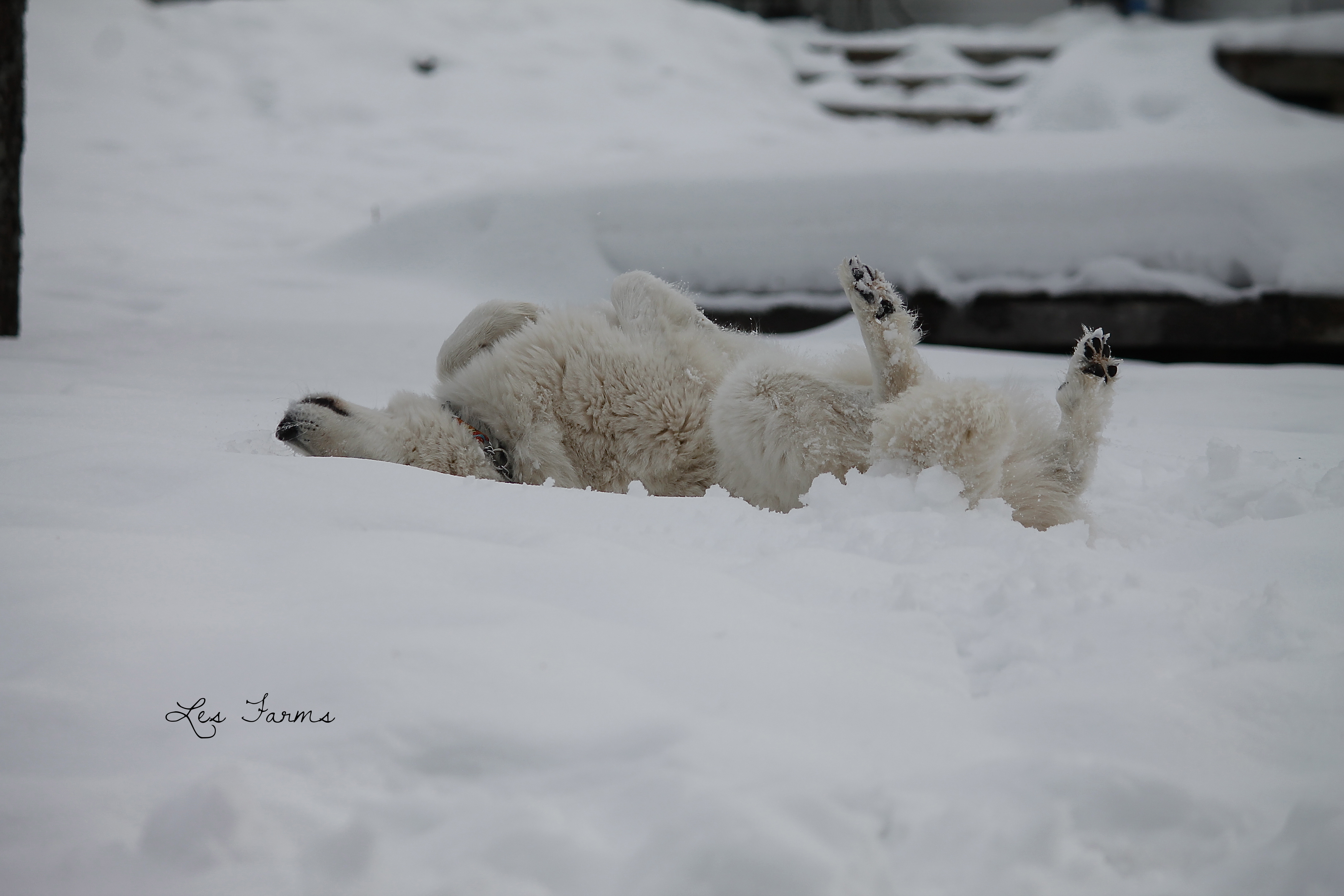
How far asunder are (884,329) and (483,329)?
1449 millimetres

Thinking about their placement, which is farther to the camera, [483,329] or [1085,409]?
[483,329]

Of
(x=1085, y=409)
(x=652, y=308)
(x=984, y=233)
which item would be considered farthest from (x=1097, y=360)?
(x=984, y=233)

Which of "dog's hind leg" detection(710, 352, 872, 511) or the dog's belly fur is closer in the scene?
"dog's hind leg" detection(710, 352, 872, 511)

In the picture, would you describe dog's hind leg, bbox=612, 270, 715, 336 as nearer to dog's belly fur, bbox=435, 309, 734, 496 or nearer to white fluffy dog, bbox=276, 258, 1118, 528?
white fluffy dog, bbox=276, 258, 1118, 528

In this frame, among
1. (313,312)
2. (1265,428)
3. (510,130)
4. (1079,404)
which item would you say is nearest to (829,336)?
(1265,428)

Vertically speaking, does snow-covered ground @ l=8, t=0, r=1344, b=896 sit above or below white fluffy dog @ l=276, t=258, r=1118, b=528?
above

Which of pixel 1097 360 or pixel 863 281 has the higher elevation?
pixel 863 281

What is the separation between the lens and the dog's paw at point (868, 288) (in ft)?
7.97

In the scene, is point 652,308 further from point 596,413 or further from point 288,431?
point 288,431

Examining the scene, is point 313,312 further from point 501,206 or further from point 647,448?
point 647,448

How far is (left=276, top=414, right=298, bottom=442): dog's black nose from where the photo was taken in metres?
2.52

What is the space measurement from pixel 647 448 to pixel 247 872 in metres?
1.99

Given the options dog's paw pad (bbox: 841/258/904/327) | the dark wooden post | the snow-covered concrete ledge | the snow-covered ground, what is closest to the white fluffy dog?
dog's paw pad (bbox: 841/258/904/327)

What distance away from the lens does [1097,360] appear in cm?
247
